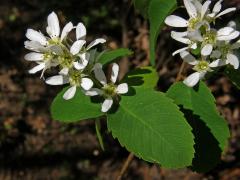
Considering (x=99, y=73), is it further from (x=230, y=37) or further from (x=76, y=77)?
(x=230, y=37)

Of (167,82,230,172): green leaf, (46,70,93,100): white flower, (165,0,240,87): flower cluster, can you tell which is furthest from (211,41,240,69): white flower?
(46,70,93,100): white flower

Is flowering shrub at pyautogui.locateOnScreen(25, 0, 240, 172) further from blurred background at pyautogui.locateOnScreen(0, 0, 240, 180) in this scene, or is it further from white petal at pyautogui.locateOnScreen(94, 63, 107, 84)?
blurred background at pyautogui.locateOnScreen(0, 0, 240, 180)

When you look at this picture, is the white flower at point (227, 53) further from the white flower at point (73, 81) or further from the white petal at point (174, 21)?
the white flower at point (73, 81)

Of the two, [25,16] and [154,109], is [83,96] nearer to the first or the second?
[154,109]

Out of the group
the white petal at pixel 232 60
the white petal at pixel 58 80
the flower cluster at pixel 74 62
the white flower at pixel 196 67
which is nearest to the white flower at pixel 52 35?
the flower cluster at pixel 74 62

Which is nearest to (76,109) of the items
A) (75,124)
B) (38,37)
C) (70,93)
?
(70,93)

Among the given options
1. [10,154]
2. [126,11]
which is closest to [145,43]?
[126,11]
